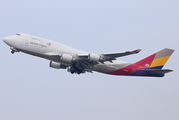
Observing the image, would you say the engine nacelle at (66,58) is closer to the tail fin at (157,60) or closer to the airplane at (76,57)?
the airplane at (76,57)

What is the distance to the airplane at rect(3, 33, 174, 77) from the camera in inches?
1475

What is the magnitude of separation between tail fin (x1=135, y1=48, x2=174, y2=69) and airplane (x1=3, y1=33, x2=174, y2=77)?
2.09 ft

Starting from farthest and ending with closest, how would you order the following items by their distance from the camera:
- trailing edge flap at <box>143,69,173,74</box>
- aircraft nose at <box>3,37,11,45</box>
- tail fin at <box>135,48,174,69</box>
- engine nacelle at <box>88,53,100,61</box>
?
1. tail fin at <box>135,48,174,69</box>
2. trailing edge flap at <box>143,69,173,74</box>
3. engine nacelle at <box>88,53,100,61</box>
4. aircraft nose at <box>3,37,11,45</box>

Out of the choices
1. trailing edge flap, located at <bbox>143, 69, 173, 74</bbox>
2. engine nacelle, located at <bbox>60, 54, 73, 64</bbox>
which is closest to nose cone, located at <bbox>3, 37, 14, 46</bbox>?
engine nacelle, located at <bbox>60, 54, 73, 64</bbox>

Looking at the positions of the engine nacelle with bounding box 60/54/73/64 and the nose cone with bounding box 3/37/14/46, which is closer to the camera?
the nose cone with bounding box 3/37/14/46

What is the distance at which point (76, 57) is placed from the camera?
129ft

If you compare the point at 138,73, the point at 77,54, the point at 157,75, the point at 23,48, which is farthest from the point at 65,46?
the point at 157,75

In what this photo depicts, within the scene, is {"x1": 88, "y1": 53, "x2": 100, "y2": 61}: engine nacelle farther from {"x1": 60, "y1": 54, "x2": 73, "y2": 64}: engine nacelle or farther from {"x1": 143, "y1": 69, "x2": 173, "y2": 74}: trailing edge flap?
{"x1": 143, "y1": 69, "x2": 173, "y2": 74}: trailing edge flap

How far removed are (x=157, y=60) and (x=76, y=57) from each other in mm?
16227

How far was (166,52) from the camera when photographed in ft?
150

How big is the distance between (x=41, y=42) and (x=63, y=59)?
444 centimetres

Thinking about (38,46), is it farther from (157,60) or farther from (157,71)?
(157,60)

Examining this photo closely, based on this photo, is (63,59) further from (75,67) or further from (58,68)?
(58,68)

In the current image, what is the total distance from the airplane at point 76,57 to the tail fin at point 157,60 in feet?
2.09
